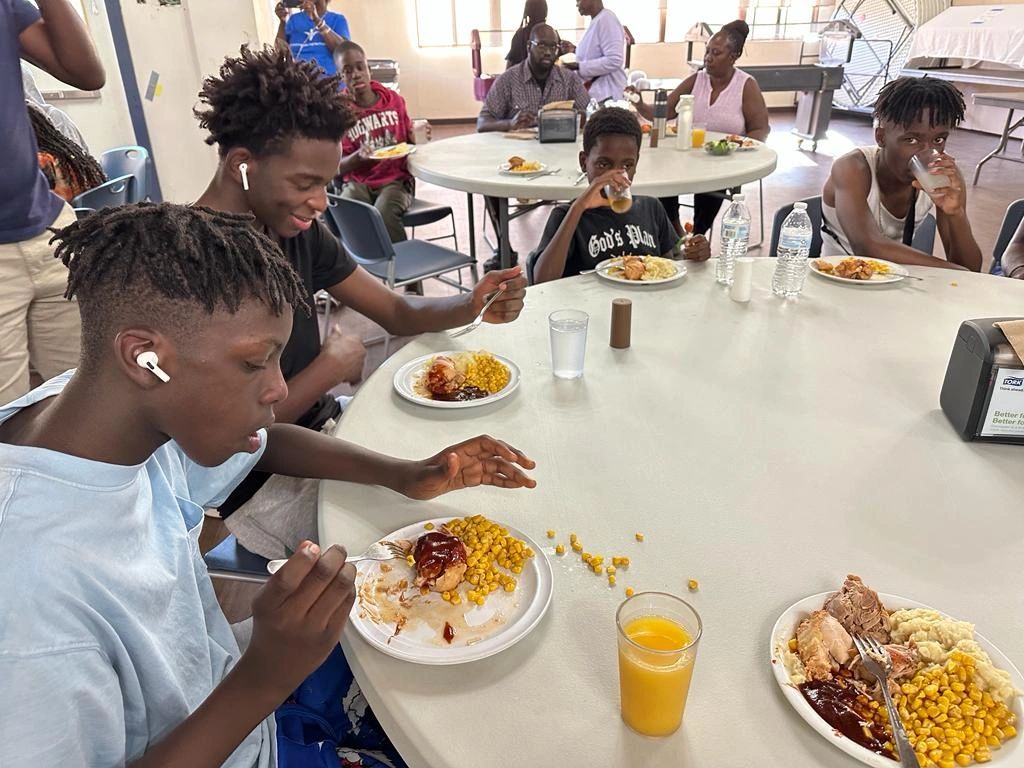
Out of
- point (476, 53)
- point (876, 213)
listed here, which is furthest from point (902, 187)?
point (476, 53)

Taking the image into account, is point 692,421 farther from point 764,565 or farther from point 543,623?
point 543,623

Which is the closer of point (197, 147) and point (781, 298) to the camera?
point (781, 298)

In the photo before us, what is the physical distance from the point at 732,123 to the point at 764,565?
4110 millimetres

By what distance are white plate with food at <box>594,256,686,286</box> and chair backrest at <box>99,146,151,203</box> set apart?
7.03 ft

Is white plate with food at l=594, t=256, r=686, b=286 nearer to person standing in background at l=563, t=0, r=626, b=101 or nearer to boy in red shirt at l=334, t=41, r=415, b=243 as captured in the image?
boy in red shirt at l=334, t=41, r=415, b=243

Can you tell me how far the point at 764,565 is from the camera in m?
0.93

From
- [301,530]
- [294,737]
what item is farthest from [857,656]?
[301,530]

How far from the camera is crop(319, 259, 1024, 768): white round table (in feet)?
2.39

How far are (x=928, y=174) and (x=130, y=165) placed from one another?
10.3ft

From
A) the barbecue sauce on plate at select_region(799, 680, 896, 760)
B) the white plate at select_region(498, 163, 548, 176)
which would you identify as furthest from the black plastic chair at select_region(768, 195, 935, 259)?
the barbecue sauce on plate at select_region(799, 680, 896, 760)

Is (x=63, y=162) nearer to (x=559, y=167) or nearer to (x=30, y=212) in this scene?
(x=30, y=212)

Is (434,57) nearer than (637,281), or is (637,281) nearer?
(637,281)

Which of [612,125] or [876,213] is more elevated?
[612,125]

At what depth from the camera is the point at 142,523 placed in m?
0.81
